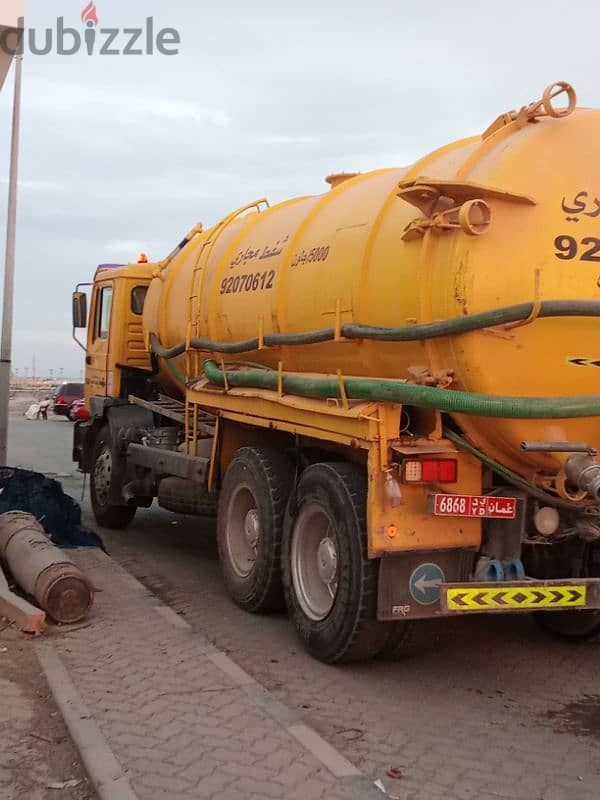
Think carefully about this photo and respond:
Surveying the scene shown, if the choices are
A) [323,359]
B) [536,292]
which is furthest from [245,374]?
[536,292]

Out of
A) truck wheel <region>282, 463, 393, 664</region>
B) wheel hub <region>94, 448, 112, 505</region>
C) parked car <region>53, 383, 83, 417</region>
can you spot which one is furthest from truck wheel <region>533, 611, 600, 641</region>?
parked car <region>53, 383, 83, 417</region>

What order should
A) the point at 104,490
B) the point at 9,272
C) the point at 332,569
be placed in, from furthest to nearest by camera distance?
the point at 9,272 < the point at 104,490 < the point at 332,569

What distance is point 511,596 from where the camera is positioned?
4648mm

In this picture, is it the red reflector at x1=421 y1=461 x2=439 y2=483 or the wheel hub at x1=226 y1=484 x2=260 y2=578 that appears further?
the wheel hub at x1=226 y1=484 x2=260 y2=578

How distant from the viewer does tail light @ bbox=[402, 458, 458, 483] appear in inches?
187

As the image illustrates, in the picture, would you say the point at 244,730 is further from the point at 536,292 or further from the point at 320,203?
the point at 320,203

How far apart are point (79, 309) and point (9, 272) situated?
2.70 m

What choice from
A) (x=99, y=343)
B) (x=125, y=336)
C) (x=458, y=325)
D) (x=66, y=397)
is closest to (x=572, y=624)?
(x=458, y=325)

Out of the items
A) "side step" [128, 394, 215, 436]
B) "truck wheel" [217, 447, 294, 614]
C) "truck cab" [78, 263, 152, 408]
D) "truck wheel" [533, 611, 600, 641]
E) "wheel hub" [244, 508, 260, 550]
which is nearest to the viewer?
"truck wheel" [533, 611, 600, 641]

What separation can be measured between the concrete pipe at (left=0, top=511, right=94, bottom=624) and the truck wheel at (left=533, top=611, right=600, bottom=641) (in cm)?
319

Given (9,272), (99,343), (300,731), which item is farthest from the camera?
(9,272)

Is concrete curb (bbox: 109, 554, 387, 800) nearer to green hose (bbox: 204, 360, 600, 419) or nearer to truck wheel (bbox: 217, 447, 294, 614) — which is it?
truck wheel (bbox: 217, 447, 294, 614)

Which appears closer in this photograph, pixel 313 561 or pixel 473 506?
pixel 473 506

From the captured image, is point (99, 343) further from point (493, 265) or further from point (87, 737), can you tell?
point (87, 737)
